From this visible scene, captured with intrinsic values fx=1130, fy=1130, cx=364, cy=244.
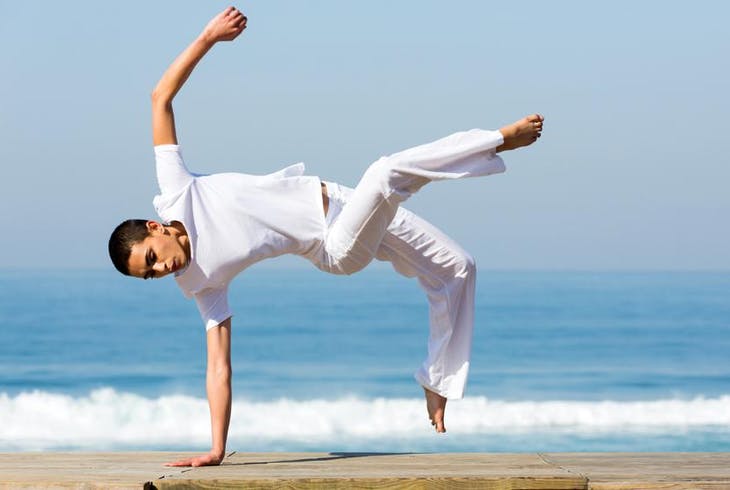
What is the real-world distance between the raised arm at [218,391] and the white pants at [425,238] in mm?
494

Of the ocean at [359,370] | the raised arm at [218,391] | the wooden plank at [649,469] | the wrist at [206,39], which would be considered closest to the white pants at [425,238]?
the raised arm at [218,391]

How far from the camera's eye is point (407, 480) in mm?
3682

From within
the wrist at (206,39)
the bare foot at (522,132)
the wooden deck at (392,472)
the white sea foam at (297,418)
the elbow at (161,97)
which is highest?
the wrist at (206,39)

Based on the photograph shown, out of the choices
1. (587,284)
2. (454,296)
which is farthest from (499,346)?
(454,296)

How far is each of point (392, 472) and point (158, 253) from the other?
1146 millimetres

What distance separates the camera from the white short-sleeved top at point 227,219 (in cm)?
428

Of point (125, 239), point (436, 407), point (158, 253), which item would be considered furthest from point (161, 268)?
point (436, 407)

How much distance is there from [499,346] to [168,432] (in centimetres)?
718

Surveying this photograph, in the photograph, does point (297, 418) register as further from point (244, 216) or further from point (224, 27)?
point (224, 27)

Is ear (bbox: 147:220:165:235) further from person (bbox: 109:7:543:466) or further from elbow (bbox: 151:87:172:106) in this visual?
elbow (bbox: 151:87:172:106)

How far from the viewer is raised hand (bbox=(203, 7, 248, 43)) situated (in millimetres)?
4254

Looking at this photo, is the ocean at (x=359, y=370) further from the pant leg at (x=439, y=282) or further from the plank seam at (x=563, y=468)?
the plank seam at (x=563, y=468)

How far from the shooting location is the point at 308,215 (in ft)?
14.5

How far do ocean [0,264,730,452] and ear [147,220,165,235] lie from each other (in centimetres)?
756
